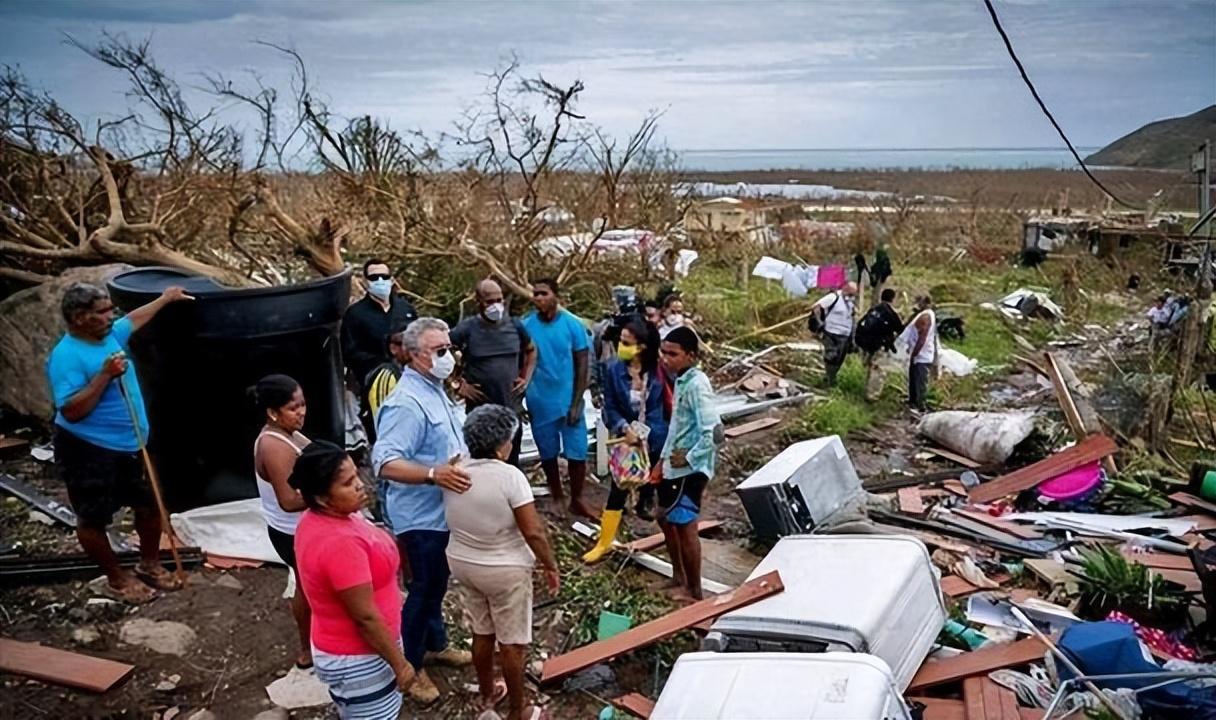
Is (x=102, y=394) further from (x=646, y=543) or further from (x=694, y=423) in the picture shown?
(x=646, y=543)

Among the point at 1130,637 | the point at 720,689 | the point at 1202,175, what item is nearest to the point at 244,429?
the point at 720,689

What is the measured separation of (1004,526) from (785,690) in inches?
154

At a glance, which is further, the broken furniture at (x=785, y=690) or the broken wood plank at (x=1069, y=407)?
the broken wood plank at (x=1069, y=407)

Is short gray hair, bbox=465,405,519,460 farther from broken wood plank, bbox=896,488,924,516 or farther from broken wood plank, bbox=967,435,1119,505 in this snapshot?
broken wood plank, bbox=967,435,1119,505

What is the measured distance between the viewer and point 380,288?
5441 mm

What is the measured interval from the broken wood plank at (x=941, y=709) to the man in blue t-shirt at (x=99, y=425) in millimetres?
3977

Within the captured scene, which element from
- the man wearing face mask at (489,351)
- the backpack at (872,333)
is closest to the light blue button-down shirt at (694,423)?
the man wearing face mask at (489,351)

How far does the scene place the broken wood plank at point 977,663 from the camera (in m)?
3.83

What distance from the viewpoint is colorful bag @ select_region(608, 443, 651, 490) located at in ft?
16.5

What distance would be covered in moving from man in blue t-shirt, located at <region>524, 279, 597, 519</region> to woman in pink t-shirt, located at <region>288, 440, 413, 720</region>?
2942 mm

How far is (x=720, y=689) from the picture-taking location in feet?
9.46

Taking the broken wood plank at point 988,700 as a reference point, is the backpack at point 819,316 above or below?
above

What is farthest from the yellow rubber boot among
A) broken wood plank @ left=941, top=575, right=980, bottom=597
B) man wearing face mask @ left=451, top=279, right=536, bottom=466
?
broken wood plank @ left=941, top=575, right=980, bottom=597

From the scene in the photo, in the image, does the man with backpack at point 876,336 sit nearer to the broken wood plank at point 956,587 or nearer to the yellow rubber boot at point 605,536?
the broken wood plank at point 956,587
